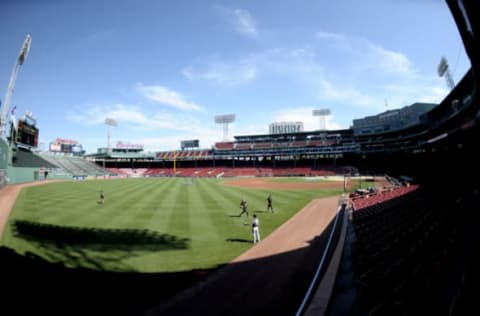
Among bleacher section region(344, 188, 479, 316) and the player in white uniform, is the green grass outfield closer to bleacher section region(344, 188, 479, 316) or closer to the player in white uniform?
the player in white uniform

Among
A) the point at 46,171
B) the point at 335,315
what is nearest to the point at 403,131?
the point at 335,315

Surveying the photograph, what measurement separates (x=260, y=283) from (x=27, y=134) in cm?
6595

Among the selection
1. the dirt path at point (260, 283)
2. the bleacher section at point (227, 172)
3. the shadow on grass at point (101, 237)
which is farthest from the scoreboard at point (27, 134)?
the dirt path at point (260, 283)

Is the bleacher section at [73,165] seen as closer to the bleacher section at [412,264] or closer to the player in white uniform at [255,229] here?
the player in white uniform at [255,229]

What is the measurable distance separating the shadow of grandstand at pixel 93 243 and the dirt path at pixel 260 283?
3.59 metres

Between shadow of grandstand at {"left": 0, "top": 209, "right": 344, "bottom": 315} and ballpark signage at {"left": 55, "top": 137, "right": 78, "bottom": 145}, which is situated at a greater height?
ballpark signage at {"left": 55, "top": 137, "right": 78, "bottom": 145}

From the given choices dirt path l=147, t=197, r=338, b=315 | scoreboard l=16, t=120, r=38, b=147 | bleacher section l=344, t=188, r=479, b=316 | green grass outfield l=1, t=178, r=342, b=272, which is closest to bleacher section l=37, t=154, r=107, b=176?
scoreboard l=16, t=120, r=38, b=147

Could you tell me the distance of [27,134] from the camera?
1945 inches

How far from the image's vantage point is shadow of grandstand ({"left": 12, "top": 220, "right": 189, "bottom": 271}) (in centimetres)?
970

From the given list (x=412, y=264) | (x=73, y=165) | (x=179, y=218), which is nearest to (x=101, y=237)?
(x=179, y=218)

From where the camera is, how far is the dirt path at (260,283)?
637cm

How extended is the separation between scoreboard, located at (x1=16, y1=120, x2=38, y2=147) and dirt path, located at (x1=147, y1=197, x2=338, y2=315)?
6028 centimetres

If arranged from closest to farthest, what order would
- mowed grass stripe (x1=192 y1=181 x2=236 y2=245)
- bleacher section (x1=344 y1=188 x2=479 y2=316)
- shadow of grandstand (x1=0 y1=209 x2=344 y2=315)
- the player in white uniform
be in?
bleacher section (x1=344 y1=188 x2=479 y2=316) < shadow of grandstand (x1=0 y1=209 x2=344 y2=315) < the player in white uniform < mowed grass stripe (x1=192 y1=181 x2=236 y2=245)

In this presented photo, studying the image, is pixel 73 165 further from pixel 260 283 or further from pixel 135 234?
pixel 260 283
